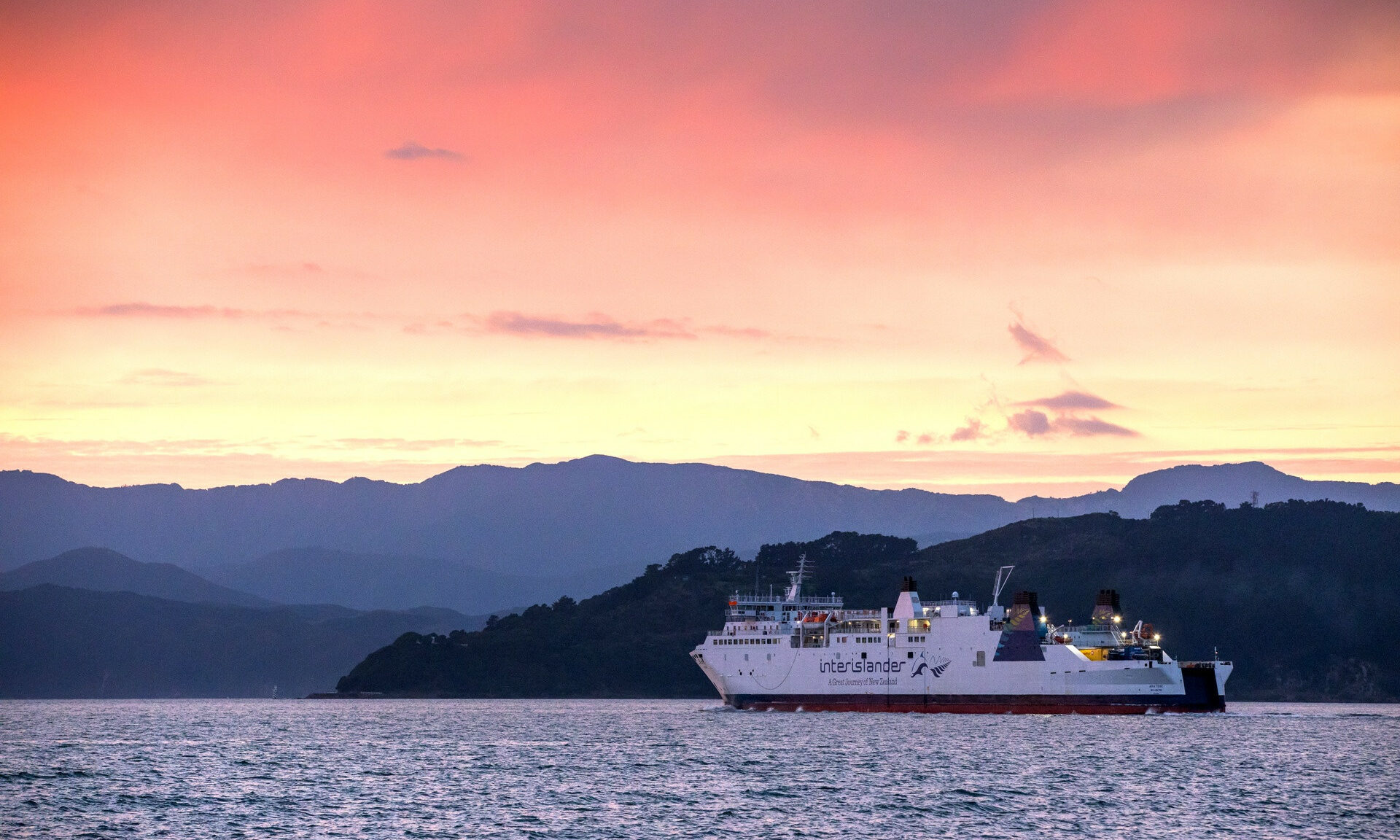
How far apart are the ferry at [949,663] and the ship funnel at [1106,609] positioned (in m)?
0.11

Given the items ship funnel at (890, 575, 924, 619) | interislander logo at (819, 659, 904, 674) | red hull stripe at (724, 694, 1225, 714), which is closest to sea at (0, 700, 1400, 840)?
red hull stripe at (724, 694, 1225, 714)

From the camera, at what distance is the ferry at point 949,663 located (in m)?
108

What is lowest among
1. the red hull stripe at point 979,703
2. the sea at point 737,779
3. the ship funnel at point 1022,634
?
the sea at point 737,779

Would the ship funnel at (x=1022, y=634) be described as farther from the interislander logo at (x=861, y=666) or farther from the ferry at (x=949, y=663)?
the interislander logo at (x=861, y=666)

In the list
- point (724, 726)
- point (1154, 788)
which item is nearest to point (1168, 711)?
point (724, 726)

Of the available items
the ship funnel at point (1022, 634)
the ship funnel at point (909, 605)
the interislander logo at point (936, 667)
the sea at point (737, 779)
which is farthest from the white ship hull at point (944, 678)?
the sea at point (737, 779)

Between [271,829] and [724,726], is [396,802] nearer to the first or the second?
[271,829]

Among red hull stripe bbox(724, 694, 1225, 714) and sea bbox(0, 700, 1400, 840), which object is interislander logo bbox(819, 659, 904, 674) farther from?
sea bbox(0, 700, 1400, 840)

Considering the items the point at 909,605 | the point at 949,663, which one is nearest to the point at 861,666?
the point at 909,605

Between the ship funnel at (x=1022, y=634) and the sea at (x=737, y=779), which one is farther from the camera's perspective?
the ship funnel at (x=1022, y=634)

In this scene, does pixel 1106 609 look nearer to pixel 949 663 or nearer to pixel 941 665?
pixel 949 663

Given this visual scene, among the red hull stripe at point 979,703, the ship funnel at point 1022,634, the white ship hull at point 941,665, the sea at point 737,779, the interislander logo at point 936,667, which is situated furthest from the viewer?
the interislander logo at point 936,667

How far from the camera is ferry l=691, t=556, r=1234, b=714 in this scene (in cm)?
10781

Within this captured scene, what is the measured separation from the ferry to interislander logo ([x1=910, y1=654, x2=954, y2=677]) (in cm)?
5
